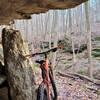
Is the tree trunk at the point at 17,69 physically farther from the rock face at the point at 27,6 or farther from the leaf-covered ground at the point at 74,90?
the leaf-covered ground at the point at 74,90

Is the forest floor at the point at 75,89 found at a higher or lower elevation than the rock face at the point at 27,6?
lower

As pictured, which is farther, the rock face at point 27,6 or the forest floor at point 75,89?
the forest floor at point 75,89

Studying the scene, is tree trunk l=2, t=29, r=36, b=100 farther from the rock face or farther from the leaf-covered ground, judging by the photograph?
the leaf-covered ground

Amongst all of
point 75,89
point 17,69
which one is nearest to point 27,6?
point 17,69

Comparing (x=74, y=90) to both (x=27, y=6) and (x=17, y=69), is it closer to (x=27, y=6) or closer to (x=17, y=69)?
(x=17, y=69)

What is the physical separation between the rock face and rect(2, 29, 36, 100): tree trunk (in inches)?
38.1

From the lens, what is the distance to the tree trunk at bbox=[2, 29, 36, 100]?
5684mm

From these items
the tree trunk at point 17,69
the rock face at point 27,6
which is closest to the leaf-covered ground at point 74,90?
the tree trunk at point 17,69

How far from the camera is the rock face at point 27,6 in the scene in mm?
4193

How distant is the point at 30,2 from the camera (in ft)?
14.1

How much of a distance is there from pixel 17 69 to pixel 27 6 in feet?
5.47

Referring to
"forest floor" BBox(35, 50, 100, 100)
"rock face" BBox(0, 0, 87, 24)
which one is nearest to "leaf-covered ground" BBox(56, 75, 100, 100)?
"forest floor" BBox(35, 50, 100, 100)

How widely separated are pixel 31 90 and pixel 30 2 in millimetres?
2108

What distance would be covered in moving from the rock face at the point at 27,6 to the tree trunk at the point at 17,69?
97 centimetres
